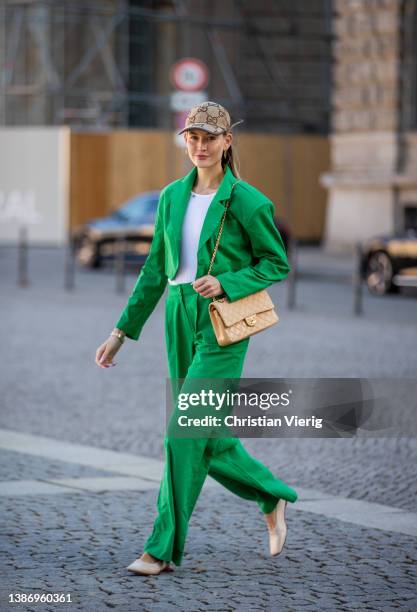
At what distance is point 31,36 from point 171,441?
33.5 meters

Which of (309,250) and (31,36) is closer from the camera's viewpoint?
(309,250)

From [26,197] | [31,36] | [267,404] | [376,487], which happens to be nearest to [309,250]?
[26,197]

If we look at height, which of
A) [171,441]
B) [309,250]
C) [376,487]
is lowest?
[309,250]

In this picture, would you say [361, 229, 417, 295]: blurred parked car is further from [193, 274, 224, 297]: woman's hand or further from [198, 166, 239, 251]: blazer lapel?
[193, 274, 224, 297]: woman's hand

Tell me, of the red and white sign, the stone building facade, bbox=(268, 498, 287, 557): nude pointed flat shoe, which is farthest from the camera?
the stone building facade

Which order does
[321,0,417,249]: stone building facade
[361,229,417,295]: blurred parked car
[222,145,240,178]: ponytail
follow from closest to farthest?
[222,145,240,178]: ponytail
[361,229,417,295]: blurred parked car
[321,0,417,249]: stone building facade

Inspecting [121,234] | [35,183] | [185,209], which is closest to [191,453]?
[185,209]

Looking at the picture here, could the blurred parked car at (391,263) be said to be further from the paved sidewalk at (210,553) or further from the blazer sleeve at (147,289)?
the blazer sleeve at (147,289)

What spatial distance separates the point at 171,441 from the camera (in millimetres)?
5195

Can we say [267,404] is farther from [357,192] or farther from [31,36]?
[31,36]

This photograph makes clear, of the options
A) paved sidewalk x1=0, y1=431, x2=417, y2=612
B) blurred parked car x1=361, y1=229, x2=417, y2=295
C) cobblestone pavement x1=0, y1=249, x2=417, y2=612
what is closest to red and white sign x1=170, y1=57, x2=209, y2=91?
blurred parked car x1=361, y1=229, x2=417, y2=295

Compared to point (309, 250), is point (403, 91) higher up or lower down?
higher up

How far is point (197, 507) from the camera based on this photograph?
6.61 metres

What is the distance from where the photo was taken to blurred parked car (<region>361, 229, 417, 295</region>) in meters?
20.0
